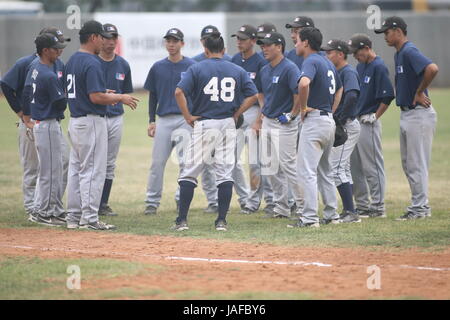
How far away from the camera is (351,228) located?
31.2 ft

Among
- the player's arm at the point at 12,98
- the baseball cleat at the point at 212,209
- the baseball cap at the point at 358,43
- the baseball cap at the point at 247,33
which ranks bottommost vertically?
the baseball cleat at the point at 212,209

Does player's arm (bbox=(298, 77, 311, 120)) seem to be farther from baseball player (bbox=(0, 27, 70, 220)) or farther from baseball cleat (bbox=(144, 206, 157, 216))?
baseball player (bbox=(0, 27, 70, 220))

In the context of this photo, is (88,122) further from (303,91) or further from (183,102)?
(303,91)

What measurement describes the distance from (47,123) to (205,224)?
89.5 inches

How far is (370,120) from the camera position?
10430 mm

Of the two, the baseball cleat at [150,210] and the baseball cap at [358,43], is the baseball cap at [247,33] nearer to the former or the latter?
the baseball cap at [358,43]

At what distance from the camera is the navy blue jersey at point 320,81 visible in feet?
30.4

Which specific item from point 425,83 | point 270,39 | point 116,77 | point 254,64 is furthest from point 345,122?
point 116,77

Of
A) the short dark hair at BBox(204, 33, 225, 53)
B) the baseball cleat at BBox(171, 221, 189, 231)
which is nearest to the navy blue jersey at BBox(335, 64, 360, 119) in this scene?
the short dark hair at BBox(204, 33, 225, 53)

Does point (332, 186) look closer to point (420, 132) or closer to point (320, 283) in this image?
point (420, 132)

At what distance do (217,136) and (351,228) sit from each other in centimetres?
190

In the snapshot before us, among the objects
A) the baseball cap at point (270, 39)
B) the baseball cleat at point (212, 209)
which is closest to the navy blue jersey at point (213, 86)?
the baseball cap at point (270, 39)
